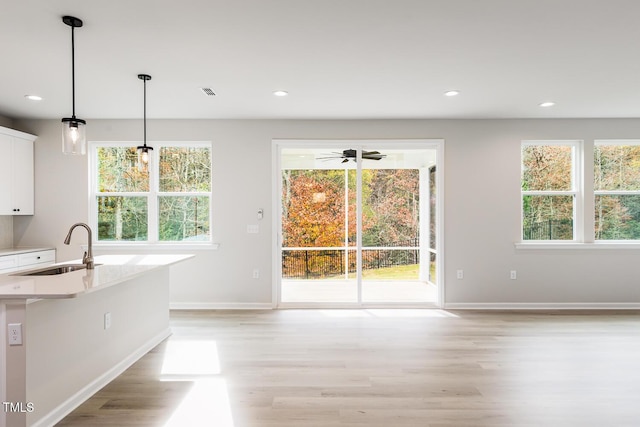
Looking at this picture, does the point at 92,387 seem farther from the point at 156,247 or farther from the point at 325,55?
the point at 325,55

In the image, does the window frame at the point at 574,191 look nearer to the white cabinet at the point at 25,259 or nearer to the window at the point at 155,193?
the window at the point at 155,193

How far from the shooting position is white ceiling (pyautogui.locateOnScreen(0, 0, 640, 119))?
2180mm

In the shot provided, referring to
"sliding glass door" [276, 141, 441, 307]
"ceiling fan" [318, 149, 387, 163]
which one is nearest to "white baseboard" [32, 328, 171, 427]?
"sliding glass door" [276, 141, 441, 307]

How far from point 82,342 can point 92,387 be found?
355mm

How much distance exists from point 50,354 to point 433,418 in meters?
2.37

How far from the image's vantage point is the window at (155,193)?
15.9 ft

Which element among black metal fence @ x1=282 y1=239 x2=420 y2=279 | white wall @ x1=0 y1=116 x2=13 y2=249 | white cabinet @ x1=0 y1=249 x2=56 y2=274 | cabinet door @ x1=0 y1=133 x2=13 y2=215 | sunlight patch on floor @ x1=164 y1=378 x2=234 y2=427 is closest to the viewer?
sunlight patch on floor @ x1=164 y1=378 x2=234 y2=427

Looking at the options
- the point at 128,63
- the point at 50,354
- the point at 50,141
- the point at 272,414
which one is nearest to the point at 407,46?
the point at 128,63

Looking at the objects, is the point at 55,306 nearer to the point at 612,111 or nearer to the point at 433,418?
the point at 433,418

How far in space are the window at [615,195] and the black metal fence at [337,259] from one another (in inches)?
98.2

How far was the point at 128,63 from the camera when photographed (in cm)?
295

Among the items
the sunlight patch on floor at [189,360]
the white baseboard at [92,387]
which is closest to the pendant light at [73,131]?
the white baseboard at [92,387]

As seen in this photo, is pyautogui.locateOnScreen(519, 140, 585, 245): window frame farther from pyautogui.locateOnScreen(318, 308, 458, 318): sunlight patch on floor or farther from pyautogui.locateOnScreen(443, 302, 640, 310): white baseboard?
pyautogui.locateOnScreen(318, 308, 458, 318): sunlight patch on floor

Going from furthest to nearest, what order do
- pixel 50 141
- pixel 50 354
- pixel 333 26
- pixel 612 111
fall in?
pixel 50 141
pixel 612 111
pixel 333 26
pixel 50 354
